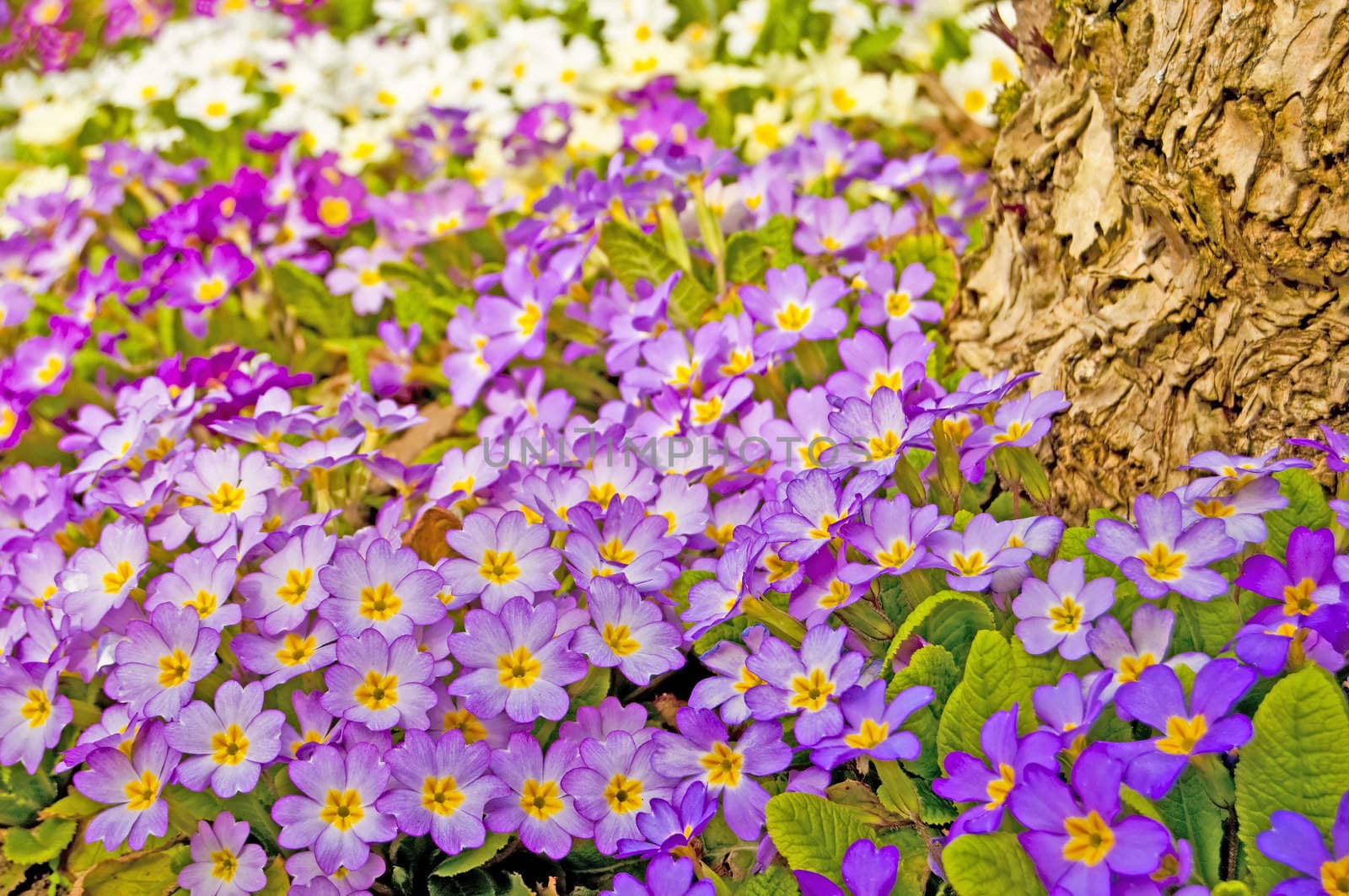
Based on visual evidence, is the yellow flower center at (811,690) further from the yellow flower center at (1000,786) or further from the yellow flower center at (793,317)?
the yellow flower center at (793,317)

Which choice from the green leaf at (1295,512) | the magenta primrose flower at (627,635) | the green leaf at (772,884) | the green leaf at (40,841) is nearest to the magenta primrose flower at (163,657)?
the green leaf at (40,841)

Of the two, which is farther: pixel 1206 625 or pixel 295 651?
pixel 295 651

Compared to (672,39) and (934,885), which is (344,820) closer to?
(934,885)

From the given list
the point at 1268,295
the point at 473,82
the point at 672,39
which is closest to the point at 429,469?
the point at 1268,295

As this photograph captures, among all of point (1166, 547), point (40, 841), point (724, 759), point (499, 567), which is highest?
point (1166, 547)

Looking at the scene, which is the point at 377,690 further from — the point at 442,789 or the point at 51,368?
the point at 51,368

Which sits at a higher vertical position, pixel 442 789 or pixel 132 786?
pixel 442 789

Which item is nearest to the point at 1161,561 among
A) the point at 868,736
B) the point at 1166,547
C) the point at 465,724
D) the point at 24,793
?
the point at 1166,547

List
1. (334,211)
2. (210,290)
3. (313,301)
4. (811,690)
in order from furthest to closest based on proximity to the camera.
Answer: (334,211), (313,301), (210,290), (811,690)
